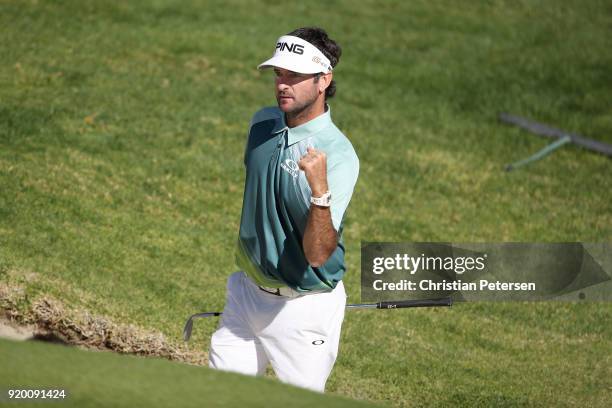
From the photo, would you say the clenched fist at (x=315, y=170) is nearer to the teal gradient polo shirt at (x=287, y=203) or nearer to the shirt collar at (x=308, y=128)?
the teal gradient polo shirt at (x=287, y=203)

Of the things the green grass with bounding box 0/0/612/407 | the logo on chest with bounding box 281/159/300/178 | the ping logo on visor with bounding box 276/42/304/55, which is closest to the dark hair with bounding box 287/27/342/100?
the ping logo on visor with bounding box 276/42/304/55

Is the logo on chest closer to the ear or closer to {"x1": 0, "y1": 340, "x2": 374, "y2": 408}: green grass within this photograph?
the ear

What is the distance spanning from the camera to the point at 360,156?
13.7 m

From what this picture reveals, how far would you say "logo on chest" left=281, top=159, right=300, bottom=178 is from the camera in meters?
5.75

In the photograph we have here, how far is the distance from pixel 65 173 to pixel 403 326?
4240mm

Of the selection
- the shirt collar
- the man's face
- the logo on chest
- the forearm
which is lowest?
the forearm

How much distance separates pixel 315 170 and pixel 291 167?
54 cm

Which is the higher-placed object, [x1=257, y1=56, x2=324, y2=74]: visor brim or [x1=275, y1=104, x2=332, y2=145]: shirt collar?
[x1=257, y1=56, x2=324, y2=74]: visor brim

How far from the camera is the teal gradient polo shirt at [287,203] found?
18.7 feet

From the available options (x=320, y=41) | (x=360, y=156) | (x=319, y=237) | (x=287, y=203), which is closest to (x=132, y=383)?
(x=319, y=237)

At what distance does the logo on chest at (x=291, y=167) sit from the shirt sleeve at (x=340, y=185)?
255mm

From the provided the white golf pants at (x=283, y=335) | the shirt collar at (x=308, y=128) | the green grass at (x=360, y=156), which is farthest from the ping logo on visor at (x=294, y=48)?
the green grass at (x=360, y=156)

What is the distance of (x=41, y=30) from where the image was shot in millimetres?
15312

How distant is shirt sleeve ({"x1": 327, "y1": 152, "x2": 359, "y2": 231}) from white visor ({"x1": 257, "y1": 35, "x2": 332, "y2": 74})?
0.59 m
